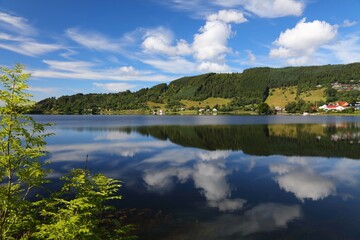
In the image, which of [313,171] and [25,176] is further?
[313,171]

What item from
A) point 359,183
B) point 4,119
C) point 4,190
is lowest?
point 359,183

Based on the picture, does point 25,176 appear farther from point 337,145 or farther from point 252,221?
point 337,145

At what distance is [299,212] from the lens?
2833 centimetres

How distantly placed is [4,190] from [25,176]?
116cm

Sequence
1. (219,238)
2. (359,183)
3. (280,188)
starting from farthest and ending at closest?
(359,183)
(280,188)
(219,238)

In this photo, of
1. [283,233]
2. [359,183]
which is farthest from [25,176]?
[359,183]

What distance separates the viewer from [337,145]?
75500mm

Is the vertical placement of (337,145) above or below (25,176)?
below

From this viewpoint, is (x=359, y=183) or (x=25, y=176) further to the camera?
(x=359, y=183)

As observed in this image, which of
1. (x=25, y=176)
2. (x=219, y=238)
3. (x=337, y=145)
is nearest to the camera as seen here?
(x=25, y=176)

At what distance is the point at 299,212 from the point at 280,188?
917cm

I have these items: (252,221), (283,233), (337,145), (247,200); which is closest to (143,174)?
(247,200)

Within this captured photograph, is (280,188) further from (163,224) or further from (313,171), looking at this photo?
(163,224)

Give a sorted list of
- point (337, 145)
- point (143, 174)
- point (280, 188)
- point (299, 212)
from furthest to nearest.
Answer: point (337, 145), point (143, 174), point (280, 188), point (299, 212)
